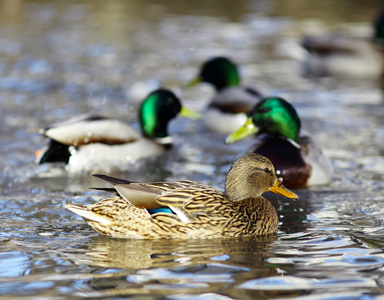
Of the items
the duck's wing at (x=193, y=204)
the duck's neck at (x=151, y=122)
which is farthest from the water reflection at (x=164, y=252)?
the duck's neck at (x=151, y=122)

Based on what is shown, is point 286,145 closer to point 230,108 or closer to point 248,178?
point 248,178

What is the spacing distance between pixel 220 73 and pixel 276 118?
362 centimetres

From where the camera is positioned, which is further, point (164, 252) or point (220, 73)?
point (220, 73)

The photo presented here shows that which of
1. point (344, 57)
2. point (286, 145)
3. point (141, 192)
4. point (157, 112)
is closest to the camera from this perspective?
point (141, 192)

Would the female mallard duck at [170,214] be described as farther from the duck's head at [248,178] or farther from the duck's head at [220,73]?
the duck's head at [220,73]

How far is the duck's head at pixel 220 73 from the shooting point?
1082 cm

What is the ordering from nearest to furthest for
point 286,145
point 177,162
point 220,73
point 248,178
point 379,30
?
point 248,178, point 286,145, point 177,162, point 220,73, point 379,30

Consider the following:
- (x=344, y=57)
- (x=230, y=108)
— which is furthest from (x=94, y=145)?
(x=344, y=57)

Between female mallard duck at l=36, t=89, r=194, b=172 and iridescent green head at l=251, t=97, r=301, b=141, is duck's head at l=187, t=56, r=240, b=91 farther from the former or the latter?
iridescent green head at l=251, t=97, r=301, b=141

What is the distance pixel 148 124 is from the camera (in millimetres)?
8727

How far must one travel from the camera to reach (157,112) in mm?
8688

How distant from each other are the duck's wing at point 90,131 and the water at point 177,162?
345 mm

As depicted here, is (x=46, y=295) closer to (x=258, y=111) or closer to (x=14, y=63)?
(x=258, y=111)

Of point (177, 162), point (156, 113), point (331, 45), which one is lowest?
point (177, 162)
